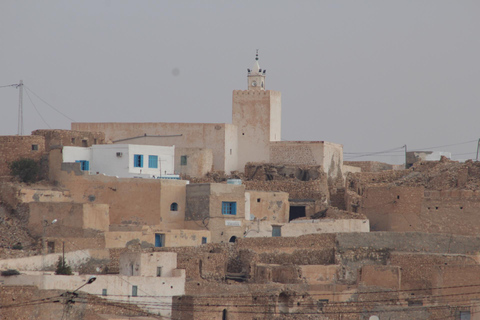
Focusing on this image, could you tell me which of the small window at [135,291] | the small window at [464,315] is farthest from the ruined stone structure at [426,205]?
the small window at [135,291]

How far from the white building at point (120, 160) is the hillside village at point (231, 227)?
0.16 ft

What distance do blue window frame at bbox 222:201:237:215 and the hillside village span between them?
1.9 inches

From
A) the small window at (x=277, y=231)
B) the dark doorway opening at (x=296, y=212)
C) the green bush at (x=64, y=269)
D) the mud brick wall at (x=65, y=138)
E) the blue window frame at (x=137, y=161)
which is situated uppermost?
the mud brick wall at (x=65, y=138)

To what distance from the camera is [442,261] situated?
42562 millimetres

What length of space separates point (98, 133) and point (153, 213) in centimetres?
580

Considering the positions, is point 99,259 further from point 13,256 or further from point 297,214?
point 297,214

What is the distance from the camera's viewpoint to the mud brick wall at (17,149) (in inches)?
1896

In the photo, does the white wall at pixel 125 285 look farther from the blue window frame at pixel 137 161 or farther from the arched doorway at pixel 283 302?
the blue window frame at pixel 137 161

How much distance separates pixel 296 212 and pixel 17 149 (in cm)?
1031

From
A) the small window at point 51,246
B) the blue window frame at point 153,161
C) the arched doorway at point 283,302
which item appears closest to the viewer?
the arched doorway at point 283,302

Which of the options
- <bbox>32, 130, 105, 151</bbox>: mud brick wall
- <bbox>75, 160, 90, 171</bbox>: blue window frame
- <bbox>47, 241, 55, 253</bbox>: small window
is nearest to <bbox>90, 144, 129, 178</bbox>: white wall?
<bbox>75, 160, 90, 171</bbox>: blue window frame

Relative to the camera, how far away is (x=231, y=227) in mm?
46406

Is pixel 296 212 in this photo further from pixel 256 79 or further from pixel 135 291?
pixel 135 291

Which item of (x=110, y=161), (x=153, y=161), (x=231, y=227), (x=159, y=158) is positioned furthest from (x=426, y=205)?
(x=110, y=161)
